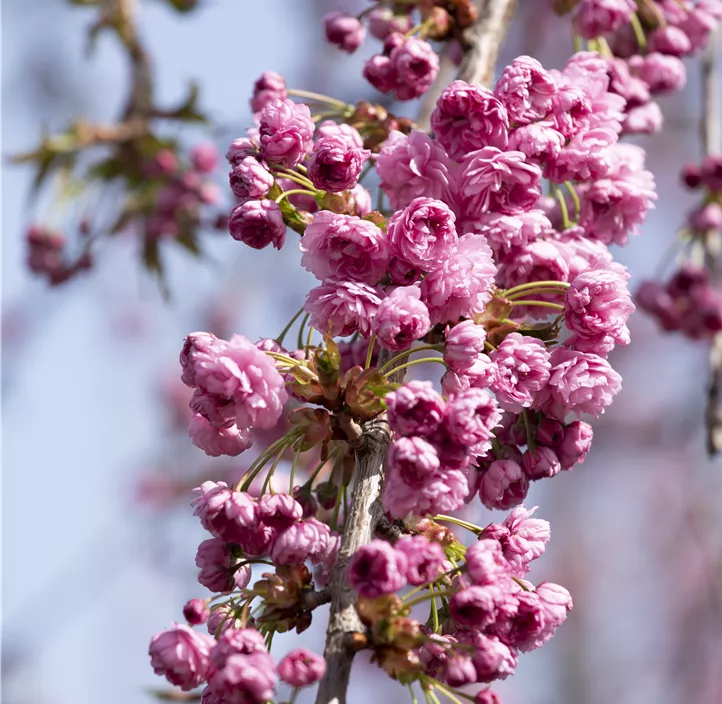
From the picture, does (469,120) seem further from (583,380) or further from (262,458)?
(262,458)

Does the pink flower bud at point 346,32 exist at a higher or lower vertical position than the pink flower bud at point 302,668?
higher

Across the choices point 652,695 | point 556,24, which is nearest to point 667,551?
point 652,695

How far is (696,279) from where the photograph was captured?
3689 mm

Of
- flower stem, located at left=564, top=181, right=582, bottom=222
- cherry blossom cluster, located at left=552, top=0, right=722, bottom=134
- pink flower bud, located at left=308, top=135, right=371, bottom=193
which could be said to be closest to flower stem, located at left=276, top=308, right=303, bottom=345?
pink flower bud, located at left=308, top=135, right=371, bottom=193

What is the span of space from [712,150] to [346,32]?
1716mm

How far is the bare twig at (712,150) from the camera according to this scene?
114 inches

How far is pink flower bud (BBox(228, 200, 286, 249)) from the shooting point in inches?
63.1

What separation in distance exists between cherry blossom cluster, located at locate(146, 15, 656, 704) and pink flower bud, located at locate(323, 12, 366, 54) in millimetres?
860

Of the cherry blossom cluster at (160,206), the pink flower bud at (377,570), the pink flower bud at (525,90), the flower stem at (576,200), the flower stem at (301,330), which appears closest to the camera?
the pink flower bud at (377,570)

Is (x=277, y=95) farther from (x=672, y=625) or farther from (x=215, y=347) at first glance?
(x=672, y=625)

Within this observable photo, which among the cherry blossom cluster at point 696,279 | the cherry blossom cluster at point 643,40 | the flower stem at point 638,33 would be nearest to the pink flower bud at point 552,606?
the cherry blossom cluster at point 643,40

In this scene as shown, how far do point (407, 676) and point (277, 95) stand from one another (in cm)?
138

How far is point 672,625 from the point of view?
9211 millimetres

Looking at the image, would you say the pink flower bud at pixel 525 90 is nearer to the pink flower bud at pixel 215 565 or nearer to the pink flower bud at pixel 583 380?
the pink flower bud at pixel 583 380
